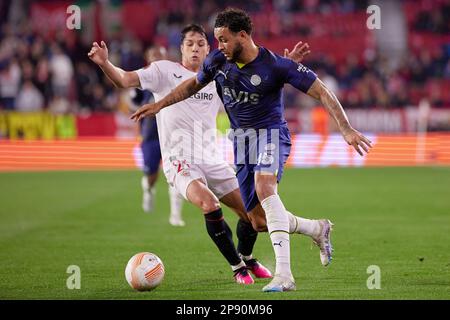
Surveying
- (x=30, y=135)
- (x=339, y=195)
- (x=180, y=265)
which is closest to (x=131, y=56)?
(x=30, y=135)

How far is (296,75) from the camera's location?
7758 millimetres

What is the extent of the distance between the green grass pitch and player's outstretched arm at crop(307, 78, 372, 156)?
4.04 ft

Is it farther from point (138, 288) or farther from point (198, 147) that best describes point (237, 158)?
point (138, 288)

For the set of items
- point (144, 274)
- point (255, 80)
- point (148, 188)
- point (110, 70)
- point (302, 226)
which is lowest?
point (148, 188)

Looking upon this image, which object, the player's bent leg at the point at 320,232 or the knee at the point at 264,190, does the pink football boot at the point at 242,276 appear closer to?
the player's bent leg at the point at 320,232

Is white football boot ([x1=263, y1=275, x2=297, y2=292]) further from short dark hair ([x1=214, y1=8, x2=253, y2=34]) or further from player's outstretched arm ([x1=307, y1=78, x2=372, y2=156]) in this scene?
short dark hair ([x1=214, y1=8, x2=253, y2=34])

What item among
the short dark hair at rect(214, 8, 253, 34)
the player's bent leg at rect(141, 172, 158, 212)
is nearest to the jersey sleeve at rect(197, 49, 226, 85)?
the short dark hair at rect(214, 8, 253, 34)

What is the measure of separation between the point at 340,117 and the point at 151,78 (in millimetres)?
2339

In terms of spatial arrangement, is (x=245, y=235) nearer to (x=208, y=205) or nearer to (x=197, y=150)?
(x=208, y=205)

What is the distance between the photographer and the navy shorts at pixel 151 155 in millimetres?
14375

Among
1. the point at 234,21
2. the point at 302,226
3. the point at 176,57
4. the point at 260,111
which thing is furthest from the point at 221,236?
the point at 176,57

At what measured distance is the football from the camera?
7.76 metres

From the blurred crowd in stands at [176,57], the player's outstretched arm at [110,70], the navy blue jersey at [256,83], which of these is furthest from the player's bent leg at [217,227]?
the blurred crowd in stands at [176,57]

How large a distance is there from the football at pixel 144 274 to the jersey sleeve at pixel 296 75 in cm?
199
